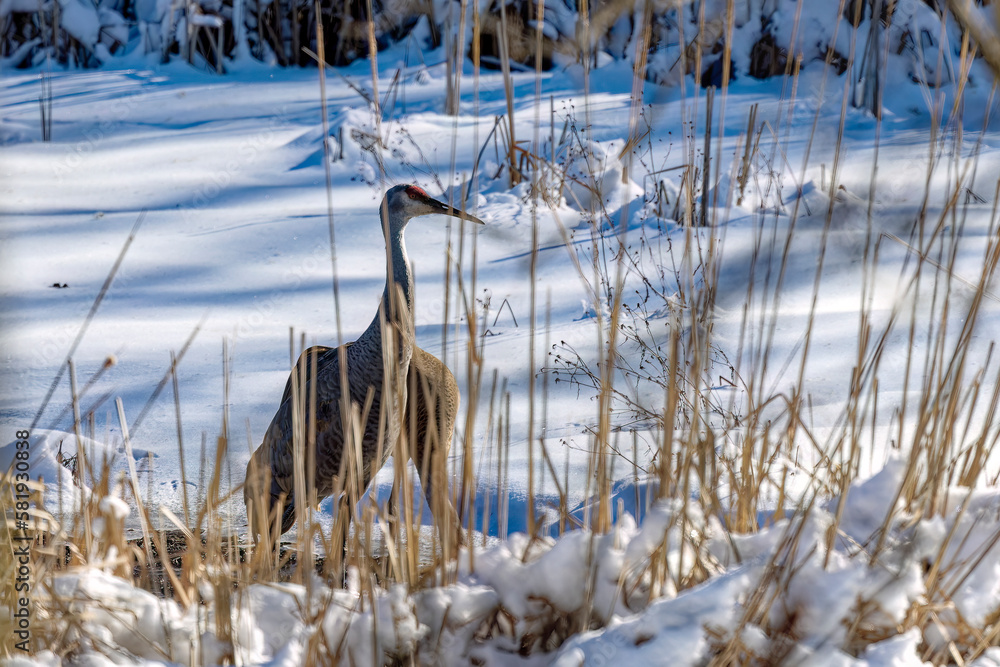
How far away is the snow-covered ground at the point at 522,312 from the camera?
88cm

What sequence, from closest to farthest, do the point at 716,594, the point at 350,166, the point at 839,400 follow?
1. the point at 716,594
2. the point at 839,400
3. the point at 350,166

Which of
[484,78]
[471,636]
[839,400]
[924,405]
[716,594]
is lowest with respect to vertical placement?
[839,400]

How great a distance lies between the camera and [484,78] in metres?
5.33

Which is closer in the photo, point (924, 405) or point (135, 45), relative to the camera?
point (924, 405)

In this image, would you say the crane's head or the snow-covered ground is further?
the crane's head

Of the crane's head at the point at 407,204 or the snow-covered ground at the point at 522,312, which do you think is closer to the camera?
the snow-covered ground at the point at 522,312

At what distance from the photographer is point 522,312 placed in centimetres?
305

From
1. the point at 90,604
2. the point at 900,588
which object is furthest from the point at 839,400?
the point at 90,604

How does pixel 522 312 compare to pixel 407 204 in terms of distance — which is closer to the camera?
pixel 407 204

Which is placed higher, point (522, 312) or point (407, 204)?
point (407, 204)

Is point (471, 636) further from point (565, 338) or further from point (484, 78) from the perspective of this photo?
point (484, 78)

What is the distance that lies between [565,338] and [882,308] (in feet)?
3.59

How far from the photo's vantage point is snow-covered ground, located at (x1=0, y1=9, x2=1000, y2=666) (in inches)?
34.7

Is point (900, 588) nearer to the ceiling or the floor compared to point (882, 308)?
nearer to the ceiling
